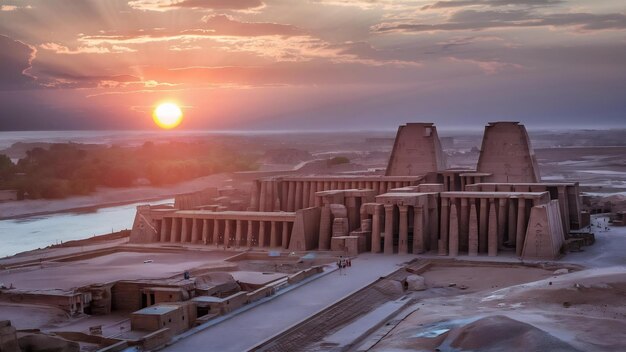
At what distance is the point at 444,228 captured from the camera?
40.1 m

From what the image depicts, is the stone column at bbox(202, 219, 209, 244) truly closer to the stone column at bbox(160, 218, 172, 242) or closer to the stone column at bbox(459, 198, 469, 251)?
the stone column at bbox(160, 218, 172, 242)

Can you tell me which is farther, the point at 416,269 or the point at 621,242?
the point at 621,242

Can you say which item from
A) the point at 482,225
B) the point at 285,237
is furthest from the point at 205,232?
the point at 482,225

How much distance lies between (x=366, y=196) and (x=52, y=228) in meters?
33.6

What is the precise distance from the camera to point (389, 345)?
23531mm

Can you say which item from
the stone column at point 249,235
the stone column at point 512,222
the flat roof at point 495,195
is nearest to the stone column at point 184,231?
the stone column at point 249,235

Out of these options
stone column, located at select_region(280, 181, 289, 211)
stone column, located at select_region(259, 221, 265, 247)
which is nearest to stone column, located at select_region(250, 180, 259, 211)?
stone column, located at select_region(280, 181, 289, 211)

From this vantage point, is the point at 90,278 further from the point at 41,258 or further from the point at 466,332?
the point at 466,332

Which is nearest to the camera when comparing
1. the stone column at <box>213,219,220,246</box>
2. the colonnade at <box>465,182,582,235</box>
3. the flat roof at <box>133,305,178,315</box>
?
the flat roof at <box>133,305,178,315</box>

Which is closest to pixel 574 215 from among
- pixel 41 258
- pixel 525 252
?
pixel 525 252

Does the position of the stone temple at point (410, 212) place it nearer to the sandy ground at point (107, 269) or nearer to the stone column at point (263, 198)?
the stone column at point (263, 198)

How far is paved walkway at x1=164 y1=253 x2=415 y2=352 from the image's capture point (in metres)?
23.7

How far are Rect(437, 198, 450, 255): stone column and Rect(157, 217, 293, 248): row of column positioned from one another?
8.18m

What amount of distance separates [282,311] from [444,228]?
48.1ft
